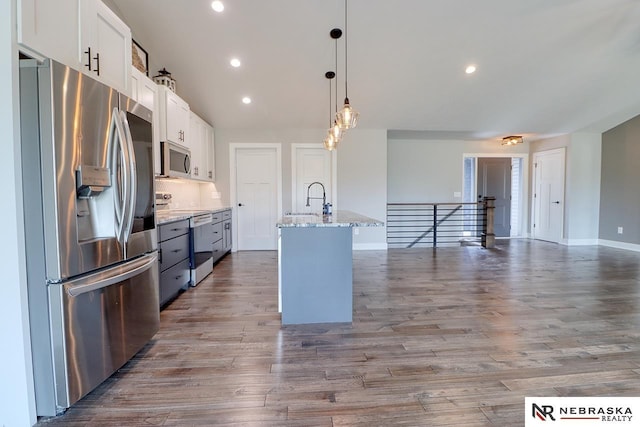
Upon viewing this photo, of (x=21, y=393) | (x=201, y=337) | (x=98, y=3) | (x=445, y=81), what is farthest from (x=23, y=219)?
(x=445, y=81)

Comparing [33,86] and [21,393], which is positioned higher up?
[33,86]

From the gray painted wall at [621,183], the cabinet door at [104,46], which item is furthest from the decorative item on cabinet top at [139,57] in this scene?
the gray painted wall at [621,183]

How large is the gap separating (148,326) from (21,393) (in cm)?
75

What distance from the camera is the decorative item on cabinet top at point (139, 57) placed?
143 inches

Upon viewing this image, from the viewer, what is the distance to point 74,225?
155 cm

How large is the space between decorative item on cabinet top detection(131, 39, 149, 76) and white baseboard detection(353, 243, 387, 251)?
14.6 ft

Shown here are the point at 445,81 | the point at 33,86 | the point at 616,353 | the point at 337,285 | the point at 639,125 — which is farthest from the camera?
the point at 639,125

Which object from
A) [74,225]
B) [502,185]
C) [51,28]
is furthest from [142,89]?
[502,185]

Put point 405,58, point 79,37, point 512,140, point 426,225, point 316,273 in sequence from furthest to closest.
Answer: point 426,225, point 512,140, point 405,58, point 316,273, point 79,37

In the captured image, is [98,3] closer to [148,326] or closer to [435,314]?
[148,326]

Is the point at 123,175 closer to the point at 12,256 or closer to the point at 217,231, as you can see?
the point at 12,256

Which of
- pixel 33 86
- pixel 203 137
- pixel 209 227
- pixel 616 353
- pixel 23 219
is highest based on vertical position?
pixel 203 137

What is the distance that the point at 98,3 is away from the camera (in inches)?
85.4

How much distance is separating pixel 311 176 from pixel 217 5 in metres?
3.24
